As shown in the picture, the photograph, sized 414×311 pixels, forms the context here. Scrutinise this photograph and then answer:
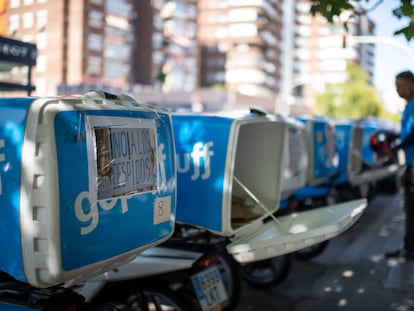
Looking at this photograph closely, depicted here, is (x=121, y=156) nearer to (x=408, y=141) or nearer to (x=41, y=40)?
(x=41, y=40)

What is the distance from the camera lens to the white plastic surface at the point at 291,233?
12.1ft

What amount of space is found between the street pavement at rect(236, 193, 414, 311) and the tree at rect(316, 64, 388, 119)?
6301 cm

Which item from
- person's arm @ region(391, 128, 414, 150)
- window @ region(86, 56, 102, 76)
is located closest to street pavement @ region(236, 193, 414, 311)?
person's arm @ region(391, 128, 414, 150)

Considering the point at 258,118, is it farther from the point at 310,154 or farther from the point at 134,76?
the point at 134,76

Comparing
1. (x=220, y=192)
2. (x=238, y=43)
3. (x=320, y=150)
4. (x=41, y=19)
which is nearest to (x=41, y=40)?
(x=41, y=19)

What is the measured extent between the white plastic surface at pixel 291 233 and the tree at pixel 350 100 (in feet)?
215

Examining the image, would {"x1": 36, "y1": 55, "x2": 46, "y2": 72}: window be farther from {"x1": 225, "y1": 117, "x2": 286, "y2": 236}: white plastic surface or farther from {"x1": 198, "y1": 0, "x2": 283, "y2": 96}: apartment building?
Answer: {"x1": 198, "y1": 0, "x2": 283, "y2": 96}: apartment building

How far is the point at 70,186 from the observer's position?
2271mm

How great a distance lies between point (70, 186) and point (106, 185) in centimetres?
28

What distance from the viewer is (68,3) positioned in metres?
5.53

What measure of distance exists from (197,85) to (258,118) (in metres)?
86.8

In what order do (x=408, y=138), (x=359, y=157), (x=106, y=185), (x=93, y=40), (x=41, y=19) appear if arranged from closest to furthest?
(x=106, y=185) < (x=41, y=19) < (x=408, y=138) < (x=359, y=157) < (x=93, y=40)

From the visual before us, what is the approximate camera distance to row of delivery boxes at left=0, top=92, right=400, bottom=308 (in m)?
2.21

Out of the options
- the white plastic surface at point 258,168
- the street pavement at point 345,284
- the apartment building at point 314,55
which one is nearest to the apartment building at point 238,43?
the apartment building at point 314,55
